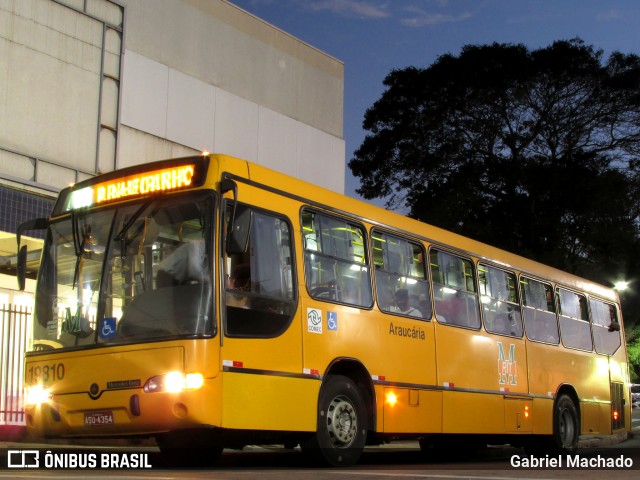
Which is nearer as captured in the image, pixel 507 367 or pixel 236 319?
pixel 236 319

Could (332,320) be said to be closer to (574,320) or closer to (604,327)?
(574,320)

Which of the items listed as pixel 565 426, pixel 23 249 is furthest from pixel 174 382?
pixel 565 426

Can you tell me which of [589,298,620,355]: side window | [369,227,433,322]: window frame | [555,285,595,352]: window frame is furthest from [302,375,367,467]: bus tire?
[589,298,620,355]: side window

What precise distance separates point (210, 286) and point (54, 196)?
10.1 metres

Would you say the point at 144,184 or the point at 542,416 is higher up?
the point at 144,184

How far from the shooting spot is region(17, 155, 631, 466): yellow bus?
29.6 ft

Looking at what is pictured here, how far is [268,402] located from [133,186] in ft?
9.18

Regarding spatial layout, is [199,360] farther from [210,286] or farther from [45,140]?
[45,140]

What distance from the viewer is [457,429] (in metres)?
12.8

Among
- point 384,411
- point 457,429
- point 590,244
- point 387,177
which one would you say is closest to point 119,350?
point 384,411

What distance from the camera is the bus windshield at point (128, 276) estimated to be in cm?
909

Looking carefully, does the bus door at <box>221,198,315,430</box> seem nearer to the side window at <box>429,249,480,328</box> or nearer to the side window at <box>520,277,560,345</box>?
the side window at <box>429,249,480,328</box>

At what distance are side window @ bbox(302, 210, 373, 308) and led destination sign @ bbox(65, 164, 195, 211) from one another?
5.19 feet

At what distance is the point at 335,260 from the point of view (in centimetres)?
1089
